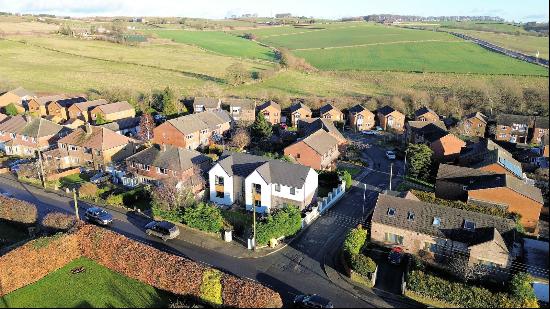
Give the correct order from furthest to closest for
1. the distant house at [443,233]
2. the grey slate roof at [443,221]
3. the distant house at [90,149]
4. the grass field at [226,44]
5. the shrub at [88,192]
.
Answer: the grass field at [226,44]
the distant house at [90,149]
the shrub at [88,192]
the grey slate roof at [443,221]
the distant house at [443,233]

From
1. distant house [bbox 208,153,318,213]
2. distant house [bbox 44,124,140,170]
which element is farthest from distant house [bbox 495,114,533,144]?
distant house [bbox 44,124,140,170]

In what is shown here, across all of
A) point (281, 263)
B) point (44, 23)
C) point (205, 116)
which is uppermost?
point (44, 23)

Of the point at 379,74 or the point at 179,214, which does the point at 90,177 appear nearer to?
the point at 179,214

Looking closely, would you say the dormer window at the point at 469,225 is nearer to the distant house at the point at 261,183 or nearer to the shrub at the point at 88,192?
the distant house at the point at 261,183

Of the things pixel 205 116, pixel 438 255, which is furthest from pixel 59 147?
pixel 438 255

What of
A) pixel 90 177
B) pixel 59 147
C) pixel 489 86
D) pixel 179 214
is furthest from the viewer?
pixel 489 86

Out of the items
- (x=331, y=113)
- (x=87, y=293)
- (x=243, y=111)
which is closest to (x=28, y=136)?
(x=243, y=111)

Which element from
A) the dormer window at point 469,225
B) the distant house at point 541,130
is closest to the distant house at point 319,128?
the distant house at point 541,130
